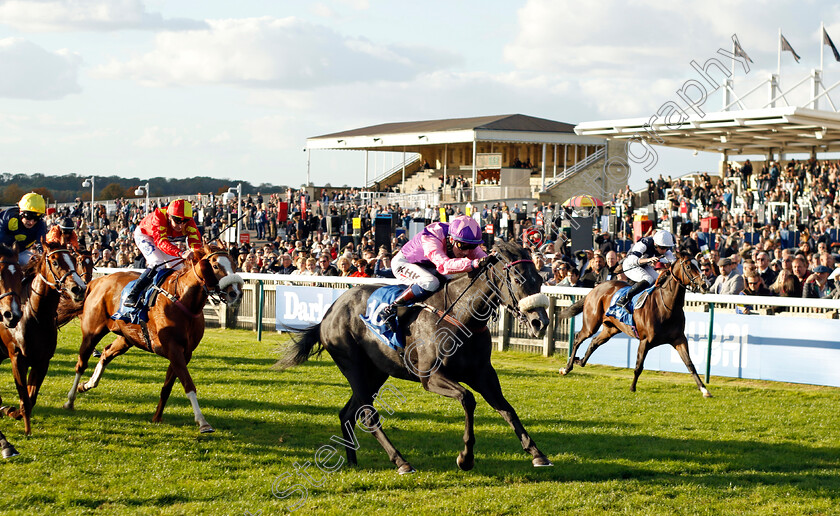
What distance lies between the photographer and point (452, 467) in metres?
5.71

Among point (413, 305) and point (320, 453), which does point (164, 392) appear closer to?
point (320, 453)

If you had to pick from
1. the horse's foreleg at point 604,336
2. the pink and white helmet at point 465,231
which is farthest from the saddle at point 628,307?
the pink and white helmet at point 465,231

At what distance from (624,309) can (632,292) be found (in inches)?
8.3

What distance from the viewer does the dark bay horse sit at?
5316mm

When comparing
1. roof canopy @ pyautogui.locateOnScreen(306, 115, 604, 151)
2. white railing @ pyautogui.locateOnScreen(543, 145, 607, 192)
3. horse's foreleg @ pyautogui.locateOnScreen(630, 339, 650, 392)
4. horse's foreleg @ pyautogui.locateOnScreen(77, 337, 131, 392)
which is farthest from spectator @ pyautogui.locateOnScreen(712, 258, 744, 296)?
roof canopy @ pyautogui.locateOnScreen(306, 115, 604, 151)

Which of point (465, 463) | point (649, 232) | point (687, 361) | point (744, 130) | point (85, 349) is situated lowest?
point (465, 463)

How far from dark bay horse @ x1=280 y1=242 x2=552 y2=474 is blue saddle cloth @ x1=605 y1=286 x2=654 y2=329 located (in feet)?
13.8

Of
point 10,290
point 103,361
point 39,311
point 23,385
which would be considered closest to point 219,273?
point 39,311

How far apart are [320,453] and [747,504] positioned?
9.19 ft

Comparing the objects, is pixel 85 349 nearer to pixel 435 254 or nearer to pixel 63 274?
pixel 63 274

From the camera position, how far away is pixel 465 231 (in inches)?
225

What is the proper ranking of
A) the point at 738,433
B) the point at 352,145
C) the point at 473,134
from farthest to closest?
the point at 352,145
the point at 473,134
the point at 738,433

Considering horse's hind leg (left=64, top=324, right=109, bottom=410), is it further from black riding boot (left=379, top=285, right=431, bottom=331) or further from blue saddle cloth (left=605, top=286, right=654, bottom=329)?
blue saddle cloth (left=605, top=286, right=654, bottom=329)

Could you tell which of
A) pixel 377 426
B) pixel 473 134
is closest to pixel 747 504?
pixel 377 426
